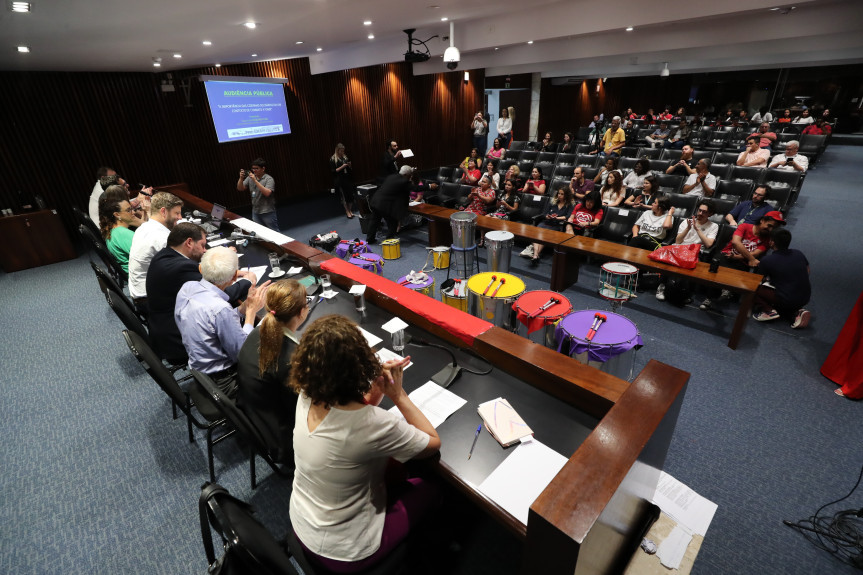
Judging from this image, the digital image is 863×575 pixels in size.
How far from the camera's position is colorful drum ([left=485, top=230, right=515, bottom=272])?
449cm

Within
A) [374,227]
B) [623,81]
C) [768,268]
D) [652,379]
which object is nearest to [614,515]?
[652,379]

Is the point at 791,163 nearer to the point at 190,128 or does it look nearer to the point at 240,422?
the point at 240,422

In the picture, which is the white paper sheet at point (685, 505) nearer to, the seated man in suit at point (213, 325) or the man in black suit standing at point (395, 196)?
the seated man in suit at point (213, 325)

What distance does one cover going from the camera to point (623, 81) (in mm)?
19172

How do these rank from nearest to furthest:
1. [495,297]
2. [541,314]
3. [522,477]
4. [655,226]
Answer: [522,477], [541,314], [495,297], [655,226]

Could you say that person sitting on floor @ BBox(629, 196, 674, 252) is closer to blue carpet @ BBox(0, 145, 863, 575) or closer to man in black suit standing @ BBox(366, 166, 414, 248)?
blue carpet @ BBox(0, 145, 863, 575)

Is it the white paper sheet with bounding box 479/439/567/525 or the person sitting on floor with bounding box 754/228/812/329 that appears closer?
the white paper sheet with bounding box 479/439/567/525

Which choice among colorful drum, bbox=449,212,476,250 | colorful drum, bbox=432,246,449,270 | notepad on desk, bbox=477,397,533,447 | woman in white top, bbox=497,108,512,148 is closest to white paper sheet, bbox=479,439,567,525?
notepad on desk, bbox=477,397,533,447

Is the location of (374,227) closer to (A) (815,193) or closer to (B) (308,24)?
(B) (308,24)

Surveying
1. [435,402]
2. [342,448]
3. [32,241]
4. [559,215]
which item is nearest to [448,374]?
[435,402]

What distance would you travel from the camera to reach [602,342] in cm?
249

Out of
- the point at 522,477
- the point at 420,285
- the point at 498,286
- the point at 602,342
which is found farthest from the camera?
the point at 420,285

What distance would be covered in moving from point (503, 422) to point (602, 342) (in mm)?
1144

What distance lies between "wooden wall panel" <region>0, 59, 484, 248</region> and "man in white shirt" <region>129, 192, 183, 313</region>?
17.7 feet
